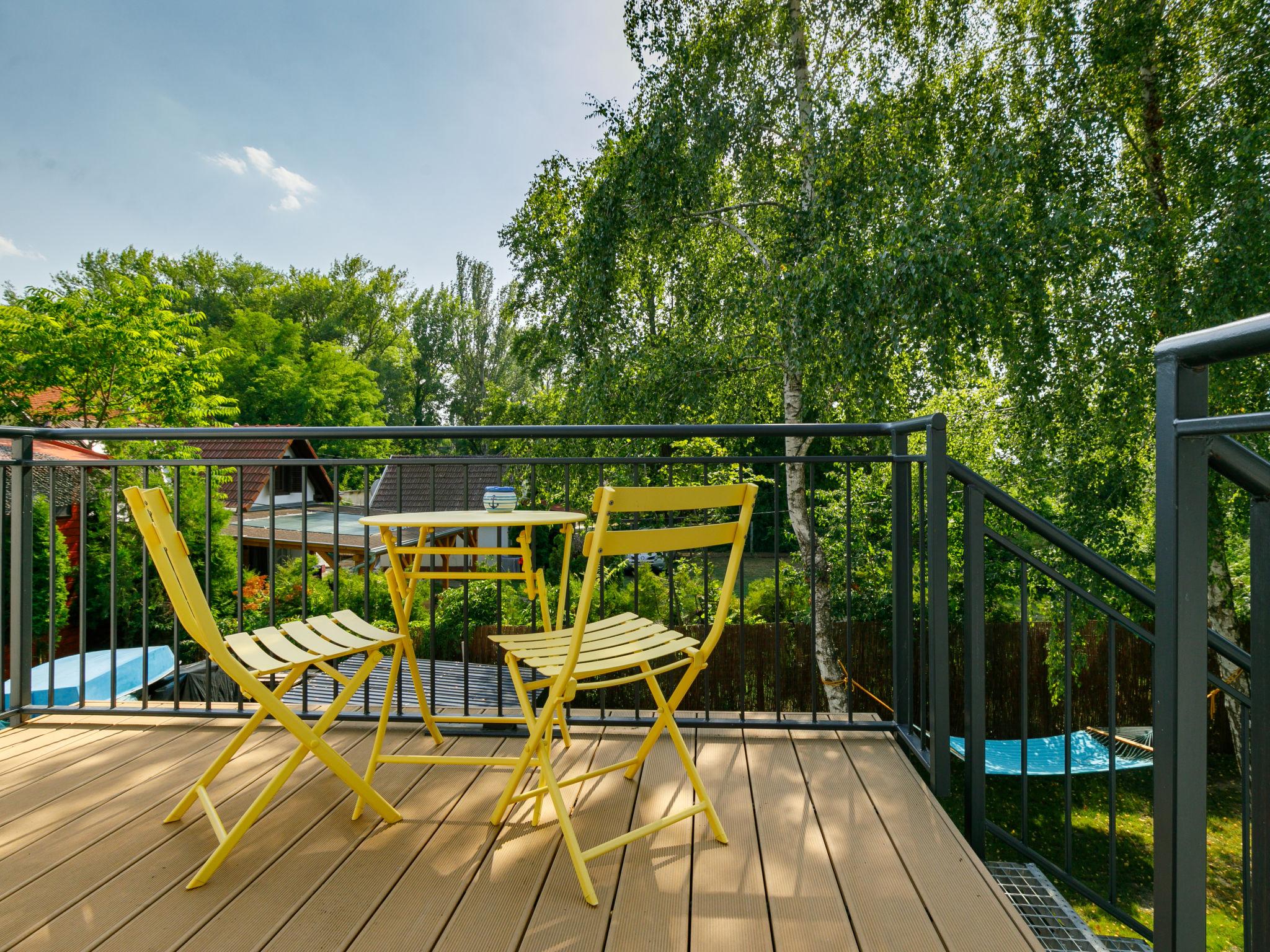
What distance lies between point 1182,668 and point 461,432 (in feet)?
7.04

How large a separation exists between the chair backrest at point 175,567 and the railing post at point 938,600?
6.00 feet

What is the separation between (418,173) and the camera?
2317 centimetres

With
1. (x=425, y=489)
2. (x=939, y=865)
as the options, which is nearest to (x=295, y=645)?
(x=939, y=865)

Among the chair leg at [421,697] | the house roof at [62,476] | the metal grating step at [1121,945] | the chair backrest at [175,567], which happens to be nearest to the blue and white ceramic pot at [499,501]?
the chair leg at [421,697]

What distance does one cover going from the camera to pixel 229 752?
1.79 m

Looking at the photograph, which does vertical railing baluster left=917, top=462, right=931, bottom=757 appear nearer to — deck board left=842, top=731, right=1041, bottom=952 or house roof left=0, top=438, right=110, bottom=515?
deck board left=842, top=731, right=1041, bottom=952

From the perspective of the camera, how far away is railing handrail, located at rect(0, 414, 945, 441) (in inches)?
95.3

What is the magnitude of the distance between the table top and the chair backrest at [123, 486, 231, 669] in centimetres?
46

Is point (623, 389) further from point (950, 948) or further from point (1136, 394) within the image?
point (950, 948)

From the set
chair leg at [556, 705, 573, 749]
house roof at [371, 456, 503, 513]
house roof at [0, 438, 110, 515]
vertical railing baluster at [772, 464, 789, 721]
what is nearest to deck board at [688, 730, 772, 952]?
vertical railing baluster at [772, 464, 789, 721]

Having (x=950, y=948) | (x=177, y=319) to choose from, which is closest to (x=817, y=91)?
(x=950, y=948)

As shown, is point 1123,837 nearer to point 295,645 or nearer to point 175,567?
point 295,645

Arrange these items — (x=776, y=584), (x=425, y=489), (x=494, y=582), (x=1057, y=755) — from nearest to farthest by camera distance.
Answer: (x=776, y=584) → (x=1057, y=755) → (x=494, y=582) → (x=425, y=489)

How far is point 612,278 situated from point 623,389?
135 centimetres
